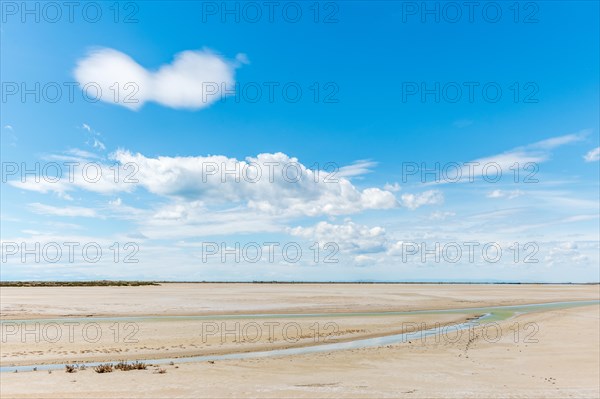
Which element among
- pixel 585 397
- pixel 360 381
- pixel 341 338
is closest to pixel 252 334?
pixel 341 338

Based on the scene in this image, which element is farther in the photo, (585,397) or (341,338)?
(341,338)

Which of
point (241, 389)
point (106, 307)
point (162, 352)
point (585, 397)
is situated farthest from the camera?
point (106, 307)

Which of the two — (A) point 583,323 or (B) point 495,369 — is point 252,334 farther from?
(A) point 583,323

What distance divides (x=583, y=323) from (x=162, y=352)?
4366 centimetres

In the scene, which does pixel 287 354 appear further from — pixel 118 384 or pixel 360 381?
pixel 118 384

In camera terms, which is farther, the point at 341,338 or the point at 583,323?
the point at 583,323

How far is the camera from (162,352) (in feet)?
93.4

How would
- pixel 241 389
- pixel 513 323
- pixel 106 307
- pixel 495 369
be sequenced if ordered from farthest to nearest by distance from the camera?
pixel 106 307 < pixel 513 323 < pixel 495 369 < pixel 241 389

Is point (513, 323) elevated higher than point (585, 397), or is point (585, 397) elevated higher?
point (585, 397)

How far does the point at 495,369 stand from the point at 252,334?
20.0 m

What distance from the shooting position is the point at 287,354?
28500 mm

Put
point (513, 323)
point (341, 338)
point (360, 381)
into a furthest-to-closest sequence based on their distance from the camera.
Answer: point (513, 323) → point (341, 338) → point (360, 381)

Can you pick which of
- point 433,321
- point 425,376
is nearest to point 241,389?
point 425,376

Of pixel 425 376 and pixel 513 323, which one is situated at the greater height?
pixel 425 376
